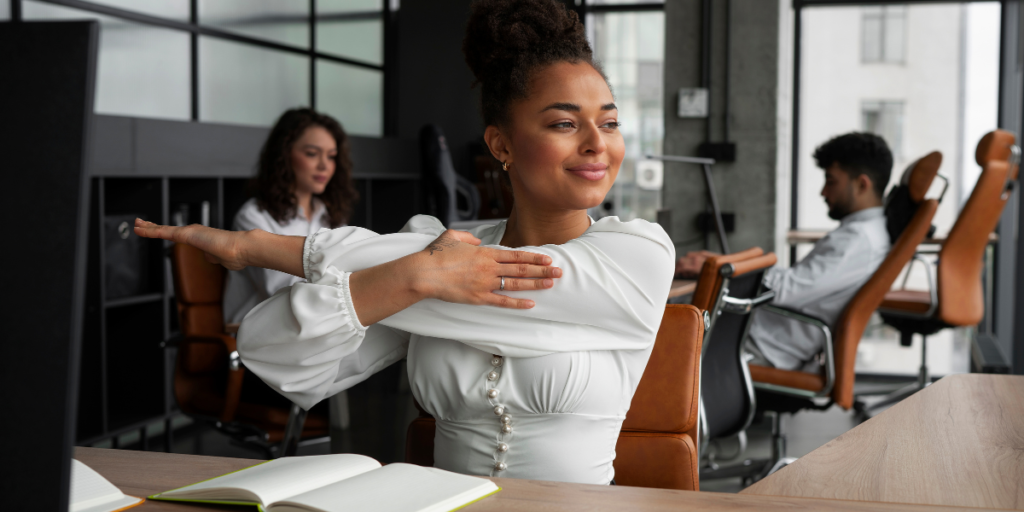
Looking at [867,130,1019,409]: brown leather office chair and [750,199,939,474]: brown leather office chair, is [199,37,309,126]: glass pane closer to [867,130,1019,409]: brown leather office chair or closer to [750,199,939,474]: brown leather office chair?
[750,199,939,474]: brown leather office chair

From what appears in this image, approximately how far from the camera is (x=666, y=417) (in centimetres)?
130

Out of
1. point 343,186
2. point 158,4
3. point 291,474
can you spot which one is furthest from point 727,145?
point 291,474

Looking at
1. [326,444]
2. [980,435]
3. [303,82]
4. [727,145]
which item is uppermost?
[303,82]

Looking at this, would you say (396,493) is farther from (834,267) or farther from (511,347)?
(834,267)

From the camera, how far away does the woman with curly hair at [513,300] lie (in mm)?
1046

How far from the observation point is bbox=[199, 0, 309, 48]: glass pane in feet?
14.6

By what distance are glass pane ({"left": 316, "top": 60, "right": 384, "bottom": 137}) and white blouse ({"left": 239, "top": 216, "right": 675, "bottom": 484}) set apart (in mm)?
4725

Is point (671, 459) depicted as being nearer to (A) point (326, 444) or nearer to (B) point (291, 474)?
(B) point (291, 474)

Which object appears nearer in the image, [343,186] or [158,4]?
[343,186]

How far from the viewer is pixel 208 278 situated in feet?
8.95

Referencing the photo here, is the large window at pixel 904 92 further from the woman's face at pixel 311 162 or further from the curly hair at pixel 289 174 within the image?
the woman's face at pixel 311 162

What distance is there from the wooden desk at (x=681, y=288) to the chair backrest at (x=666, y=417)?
3.92 feet

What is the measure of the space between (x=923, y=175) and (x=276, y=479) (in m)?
2.82

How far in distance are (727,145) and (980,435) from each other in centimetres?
330
